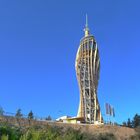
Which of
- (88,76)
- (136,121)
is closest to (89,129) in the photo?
(136,121)

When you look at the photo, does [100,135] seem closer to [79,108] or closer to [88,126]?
[88,126]

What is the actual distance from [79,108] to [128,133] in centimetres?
2094

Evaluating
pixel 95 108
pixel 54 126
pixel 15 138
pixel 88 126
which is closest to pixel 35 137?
pixel 15 138

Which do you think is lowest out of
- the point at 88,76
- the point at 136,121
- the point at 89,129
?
the point at 89,129

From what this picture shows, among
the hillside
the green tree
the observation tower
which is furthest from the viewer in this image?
the observation tower

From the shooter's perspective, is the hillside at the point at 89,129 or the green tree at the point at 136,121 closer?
the hillside at the point at 89,129

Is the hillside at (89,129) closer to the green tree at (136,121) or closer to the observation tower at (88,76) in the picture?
the green tree at (136,121)

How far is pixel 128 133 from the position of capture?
5991 cm

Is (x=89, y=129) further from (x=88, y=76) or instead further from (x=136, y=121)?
(x=88, y=76)

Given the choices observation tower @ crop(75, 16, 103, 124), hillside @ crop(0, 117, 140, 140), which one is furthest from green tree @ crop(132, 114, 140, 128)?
hillside @ crop(0, 117, 140, 140)

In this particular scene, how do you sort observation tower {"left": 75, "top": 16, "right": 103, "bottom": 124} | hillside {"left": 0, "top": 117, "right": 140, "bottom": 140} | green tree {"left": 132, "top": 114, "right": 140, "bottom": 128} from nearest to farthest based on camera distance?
hillside {"left": 0, "top": 117, "right": 140, "bottom": 140} < green tree {"left": 132, "top": 114, "right": 140, "bottom": 128} < observation tower {"left": 75, "top": 16, "right": 103, "bottom": 124}

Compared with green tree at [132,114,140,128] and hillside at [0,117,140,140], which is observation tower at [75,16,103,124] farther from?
hillside at [0,117,140,140]

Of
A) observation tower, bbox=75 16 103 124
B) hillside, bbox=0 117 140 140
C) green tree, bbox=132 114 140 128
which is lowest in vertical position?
hillside, bbox=0 117 140 140

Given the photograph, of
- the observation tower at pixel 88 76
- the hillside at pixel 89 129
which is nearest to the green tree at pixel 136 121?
the observation tower at pixel 88 76
